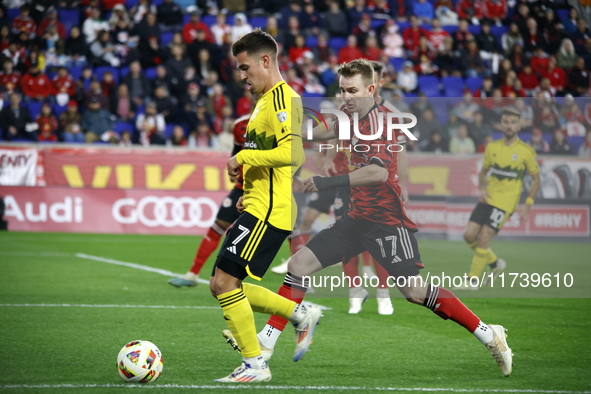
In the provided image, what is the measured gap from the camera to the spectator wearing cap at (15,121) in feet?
54.2

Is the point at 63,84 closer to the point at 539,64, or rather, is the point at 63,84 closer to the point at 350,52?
the point at 350,52

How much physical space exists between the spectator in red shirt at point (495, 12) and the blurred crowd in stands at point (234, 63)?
28mm

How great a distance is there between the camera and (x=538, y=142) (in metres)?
12.3

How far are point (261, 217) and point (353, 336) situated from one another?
2.22m

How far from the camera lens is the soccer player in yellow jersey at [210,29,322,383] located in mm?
4781

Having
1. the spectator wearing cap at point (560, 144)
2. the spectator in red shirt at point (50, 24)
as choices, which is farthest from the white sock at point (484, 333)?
the spectator in red shirt at point (50, 24)

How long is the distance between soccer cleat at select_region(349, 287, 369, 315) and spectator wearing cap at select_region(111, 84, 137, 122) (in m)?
10.5

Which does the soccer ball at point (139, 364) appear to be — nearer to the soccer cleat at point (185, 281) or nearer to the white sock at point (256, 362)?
the white sock at point (256, 362)

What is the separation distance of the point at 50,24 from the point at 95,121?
3.11m

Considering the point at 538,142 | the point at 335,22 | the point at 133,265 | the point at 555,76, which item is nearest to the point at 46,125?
the point at 133,265

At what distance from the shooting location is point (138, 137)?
17.2 m

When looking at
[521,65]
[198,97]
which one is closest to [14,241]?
[198,97]

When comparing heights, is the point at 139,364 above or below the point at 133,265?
above

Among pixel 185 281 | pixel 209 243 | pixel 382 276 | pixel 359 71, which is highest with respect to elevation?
pixel 359 71
